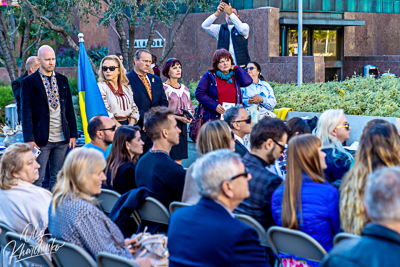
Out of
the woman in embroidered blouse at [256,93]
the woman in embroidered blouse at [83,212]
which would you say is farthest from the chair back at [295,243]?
the woman in embroidered blouse at [256,93]

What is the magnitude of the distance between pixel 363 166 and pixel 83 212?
1.89m

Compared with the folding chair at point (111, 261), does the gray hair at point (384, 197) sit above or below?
above

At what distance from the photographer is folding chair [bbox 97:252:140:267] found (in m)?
2.89

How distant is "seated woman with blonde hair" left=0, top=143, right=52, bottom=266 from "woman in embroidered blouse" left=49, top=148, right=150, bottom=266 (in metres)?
0.47

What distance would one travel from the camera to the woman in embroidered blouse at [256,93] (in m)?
8.05

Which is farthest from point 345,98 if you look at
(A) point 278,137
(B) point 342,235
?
(B) point 342,235

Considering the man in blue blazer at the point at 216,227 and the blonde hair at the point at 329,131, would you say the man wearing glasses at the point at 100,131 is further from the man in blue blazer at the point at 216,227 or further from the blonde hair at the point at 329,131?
the man in blue blazer at the point at 216,227

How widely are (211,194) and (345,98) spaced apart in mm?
6882

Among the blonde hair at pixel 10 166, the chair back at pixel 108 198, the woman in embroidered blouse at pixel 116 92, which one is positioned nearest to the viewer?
the blonde hair at pixel 10 166

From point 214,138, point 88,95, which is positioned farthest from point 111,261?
point 88,95

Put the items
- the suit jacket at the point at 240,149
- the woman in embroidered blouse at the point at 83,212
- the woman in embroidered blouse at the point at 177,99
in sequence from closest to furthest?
the woman in embroidered blouse at the point at 83,212, the suit jacket at the point at 240,149, the woman in embroidered blouse at the point at 177,99

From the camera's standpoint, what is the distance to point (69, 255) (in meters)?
3.16

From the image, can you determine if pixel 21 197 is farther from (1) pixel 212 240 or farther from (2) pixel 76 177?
(1) pixel 212 240

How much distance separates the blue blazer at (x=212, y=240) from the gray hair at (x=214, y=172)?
Answer: 6 cm
